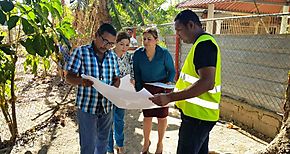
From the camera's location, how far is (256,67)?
4148 millimetres

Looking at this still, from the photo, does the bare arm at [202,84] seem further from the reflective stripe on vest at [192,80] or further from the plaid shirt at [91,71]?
the plaid shirt at [91,71]

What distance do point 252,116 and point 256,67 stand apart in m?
0.80

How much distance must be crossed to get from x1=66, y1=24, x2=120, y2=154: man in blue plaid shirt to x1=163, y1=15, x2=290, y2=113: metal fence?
259 centimetres

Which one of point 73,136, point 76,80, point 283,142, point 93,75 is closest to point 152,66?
point 93,75

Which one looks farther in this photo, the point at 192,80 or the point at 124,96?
the point at 124,96

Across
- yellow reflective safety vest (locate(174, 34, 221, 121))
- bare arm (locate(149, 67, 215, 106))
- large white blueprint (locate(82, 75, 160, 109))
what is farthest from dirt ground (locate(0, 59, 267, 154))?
bare arm (locate(149, 67, 215, 106))

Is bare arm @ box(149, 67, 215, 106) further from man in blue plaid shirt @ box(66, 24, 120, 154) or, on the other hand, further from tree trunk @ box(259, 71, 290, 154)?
tree trunk @ box(259, 71, 290, 154)

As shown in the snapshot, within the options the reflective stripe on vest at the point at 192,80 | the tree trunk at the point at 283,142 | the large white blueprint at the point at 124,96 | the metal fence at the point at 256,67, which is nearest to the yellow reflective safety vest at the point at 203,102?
the reflective stripe on vest at the point at 192,80

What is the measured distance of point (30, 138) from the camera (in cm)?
409

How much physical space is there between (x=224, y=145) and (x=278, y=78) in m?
1.27

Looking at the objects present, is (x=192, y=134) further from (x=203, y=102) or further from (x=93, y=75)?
(x=93, y=75)

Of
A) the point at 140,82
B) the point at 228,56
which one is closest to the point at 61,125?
the point at 140,82

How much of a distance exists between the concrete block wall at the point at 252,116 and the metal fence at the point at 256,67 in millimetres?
94

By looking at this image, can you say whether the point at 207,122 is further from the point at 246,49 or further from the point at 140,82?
the point at 246,49
